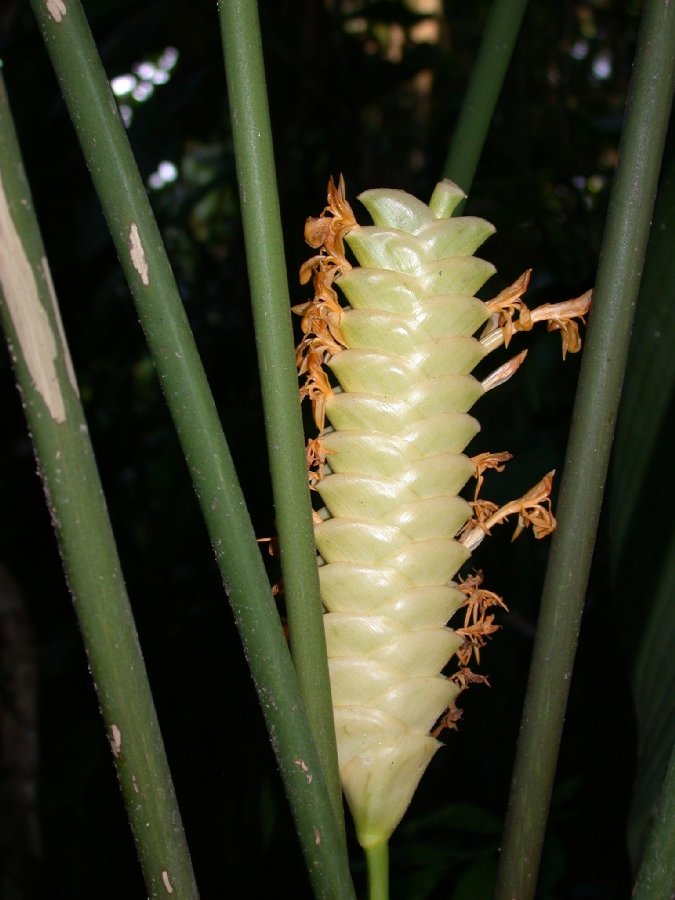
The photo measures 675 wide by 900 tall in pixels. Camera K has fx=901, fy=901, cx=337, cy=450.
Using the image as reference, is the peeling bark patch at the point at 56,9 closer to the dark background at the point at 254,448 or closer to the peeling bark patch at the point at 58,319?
the peeling bark patch at the point at 58,319

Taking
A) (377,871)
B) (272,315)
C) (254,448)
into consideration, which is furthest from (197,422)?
(254,448)

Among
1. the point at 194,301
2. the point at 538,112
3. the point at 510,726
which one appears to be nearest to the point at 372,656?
the point at 510,726

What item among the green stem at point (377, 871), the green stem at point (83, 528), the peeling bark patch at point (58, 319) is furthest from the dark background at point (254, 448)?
the peeling bark patch at point (58, 319)

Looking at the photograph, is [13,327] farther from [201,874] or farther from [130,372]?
[130,372]

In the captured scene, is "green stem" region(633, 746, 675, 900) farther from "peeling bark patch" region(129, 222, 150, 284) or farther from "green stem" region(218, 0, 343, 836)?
"peeling bark patch" region(129, 222, 150, 284)

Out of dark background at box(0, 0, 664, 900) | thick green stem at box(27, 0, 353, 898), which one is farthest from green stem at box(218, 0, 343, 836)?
dark background at box(0, 0, 664, 900)

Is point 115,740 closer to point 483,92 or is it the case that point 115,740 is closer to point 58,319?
point 58,319
